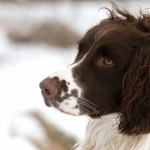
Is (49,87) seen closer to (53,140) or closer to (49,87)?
(49,87)

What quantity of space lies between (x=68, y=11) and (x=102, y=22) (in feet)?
45.5

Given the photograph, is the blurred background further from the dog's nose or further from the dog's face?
the dog's nose

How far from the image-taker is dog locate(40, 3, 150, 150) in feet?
13.3

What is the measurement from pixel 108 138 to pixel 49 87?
810 mm

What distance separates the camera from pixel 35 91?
11633 millimetres

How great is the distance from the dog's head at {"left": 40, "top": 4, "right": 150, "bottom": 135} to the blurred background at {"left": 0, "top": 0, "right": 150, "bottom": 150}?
122 inches

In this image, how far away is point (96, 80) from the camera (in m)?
4.17

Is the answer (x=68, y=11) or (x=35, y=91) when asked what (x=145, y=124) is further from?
(x=68, y=11)

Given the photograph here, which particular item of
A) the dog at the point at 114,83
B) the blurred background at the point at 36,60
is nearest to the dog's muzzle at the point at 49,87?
the dog at the point at 114,83

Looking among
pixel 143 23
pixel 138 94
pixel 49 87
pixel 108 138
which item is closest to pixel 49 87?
pixel 49 87

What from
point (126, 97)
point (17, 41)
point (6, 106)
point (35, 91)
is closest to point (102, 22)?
point (126, 97)

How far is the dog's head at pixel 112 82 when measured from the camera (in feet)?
13.3

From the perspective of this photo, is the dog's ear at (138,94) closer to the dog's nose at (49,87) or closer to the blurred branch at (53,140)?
the dog's nose at (49,87)

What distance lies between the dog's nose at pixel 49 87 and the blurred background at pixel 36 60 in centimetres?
336
